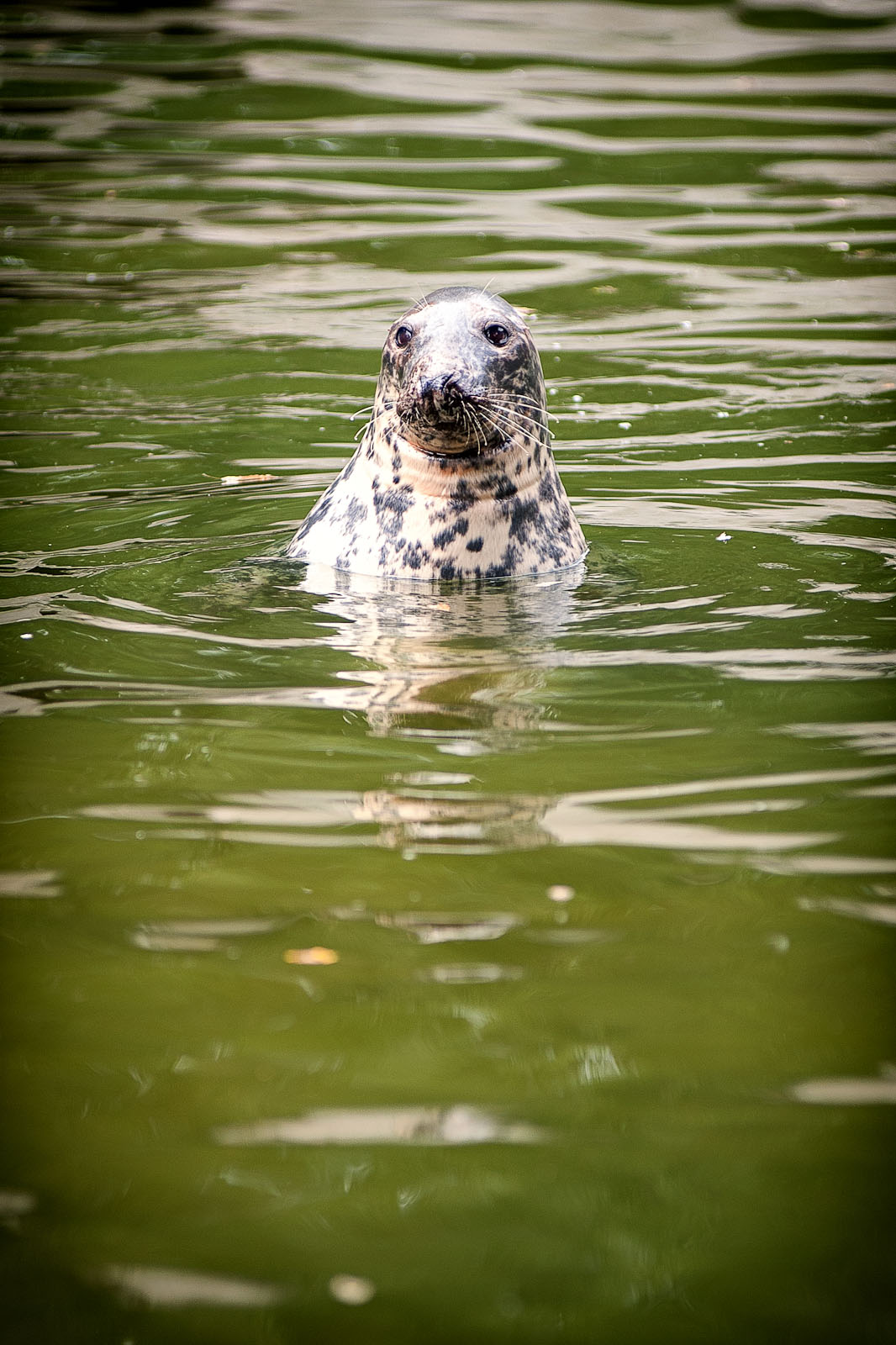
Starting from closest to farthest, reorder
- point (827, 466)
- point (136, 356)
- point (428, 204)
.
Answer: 1. point (827, 466)
2. point (136, 356)
3. point (428, 204)

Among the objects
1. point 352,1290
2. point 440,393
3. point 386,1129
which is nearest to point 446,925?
point 386,1129

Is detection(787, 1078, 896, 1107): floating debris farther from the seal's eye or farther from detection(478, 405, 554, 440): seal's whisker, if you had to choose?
the seal's eye

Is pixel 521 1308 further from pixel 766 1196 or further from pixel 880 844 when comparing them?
pixel 880 844

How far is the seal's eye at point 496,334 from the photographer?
256 inches

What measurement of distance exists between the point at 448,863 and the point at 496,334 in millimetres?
3209

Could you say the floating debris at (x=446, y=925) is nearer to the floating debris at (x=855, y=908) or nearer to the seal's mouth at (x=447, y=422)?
the floating debris at (x=855, y=908)

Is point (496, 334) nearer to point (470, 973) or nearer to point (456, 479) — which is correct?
point (456, 479)

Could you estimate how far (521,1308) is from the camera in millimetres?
2453

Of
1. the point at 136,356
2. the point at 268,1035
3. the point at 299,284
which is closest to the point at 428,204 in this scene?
the point at 299,284

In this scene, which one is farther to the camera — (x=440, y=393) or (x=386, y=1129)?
(x=440, y=393)

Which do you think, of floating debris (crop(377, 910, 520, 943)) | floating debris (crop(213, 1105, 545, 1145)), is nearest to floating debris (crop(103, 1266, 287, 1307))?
floating debris (crop(213, 1105, 545, 1145))

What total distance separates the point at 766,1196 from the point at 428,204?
1203cm

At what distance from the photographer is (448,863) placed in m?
3.80

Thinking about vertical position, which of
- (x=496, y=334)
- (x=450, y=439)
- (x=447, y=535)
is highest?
(x=496, y=334)
